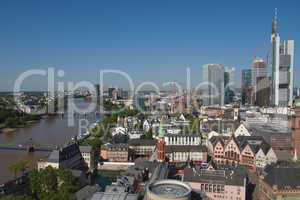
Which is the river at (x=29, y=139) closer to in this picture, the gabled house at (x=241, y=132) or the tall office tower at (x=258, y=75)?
the gabled house at (x=241, y=132)

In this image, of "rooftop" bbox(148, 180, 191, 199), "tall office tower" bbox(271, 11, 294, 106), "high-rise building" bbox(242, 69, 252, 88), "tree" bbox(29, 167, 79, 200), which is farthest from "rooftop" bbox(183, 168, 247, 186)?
"high-rise building" bbox(242, 69, 252, 88)

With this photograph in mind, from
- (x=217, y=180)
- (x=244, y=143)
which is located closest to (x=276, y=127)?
(x=244, y=143)

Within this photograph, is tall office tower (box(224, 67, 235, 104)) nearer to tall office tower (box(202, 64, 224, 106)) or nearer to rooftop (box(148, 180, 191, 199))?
tall office tower (box(202, 64, 224, 106))

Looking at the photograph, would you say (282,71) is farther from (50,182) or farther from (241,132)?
(50,182)

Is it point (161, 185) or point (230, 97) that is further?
point (230, 97)

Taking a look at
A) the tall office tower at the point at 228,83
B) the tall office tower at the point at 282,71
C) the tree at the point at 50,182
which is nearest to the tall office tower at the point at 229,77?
the tall office tower at the point at 228,83

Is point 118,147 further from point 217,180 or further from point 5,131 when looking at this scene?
point 5,131
